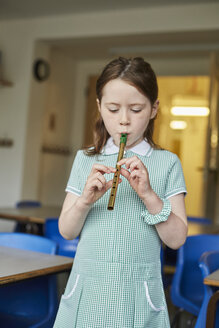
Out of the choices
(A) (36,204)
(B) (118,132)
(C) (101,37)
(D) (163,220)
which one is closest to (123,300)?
(D) (163,220)

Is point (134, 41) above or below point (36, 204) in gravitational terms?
above

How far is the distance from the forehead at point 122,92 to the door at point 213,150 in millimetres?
4193

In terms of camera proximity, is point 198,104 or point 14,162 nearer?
point 14,162

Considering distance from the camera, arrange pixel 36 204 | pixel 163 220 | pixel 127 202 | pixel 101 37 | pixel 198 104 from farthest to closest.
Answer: pixel 198 104
pixel 101 37
pixel 36 204
pixel 127 202
pixel 163 220

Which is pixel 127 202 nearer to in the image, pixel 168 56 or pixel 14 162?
pixel 14 162

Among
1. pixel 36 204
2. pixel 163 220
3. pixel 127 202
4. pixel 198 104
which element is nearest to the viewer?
pixel 163 220

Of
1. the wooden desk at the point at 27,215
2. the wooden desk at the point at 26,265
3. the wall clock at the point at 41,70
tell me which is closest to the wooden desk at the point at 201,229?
the wooden desk at the point at 27,215

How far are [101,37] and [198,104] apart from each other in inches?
154

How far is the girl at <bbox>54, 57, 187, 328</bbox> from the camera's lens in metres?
1.11

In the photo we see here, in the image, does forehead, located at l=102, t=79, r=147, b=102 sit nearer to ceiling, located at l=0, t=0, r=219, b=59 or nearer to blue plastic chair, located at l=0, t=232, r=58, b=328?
blue plastic chair, located at l=0, t=232, r=58, b=328

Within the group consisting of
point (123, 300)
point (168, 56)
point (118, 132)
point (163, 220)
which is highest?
point (168, 56)

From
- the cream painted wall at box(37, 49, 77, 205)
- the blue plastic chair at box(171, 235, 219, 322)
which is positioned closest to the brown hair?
the blue plastic chair at box(171, 235, 219, 322)

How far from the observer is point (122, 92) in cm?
116

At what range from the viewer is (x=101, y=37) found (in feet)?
17.6
